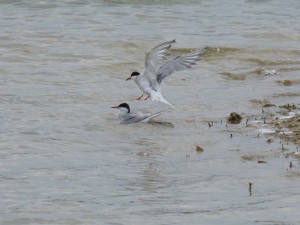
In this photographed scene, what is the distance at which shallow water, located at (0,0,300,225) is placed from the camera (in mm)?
8102

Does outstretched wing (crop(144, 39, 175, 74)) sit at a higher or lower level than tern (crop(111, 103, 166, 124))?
higher

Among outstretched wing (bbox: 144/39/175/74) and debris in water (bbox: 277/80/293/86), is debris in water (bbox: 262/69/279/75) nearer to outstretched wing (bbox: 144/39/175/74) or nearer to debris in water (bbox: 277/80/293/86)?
debris in water (bbox: 277/80/293/86)

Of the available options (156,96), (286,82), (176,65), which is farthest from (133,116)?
(286,82)

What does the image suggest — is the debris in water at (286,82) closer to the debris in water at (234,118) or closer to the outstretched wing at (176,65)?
the outstretched wing at (176,65)

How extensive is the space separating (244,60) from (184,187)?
9592 millimetres

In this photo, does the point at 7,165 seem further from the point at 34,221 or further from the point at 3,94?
the point at 3,94

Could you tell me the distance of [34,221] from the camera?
7594 millimetres

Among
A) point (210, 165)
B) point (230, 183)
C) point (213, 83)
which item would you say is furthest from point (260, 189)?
point (213, 83)

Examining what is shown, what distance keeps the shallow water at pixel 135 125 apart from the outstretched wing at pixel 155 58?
66cm

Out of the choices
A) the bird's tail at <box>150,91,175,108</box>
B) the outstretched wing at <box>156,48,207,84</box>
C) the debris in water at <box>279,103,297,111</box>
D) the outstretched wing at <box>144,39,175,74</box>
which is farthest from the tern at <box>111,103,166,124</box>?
the debris in water at <box>279,103,297,111</box>

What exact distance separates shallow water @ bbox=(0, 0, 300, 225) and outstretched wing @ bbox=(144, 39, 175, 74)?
663mm

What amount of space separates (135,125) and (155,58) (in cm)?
124

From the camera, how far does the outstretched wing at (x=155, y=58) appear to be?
12617mm

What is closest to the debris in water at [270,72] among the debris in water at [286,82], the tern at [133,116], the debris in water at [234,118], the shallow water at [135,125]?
the shallow water at [135,125]
